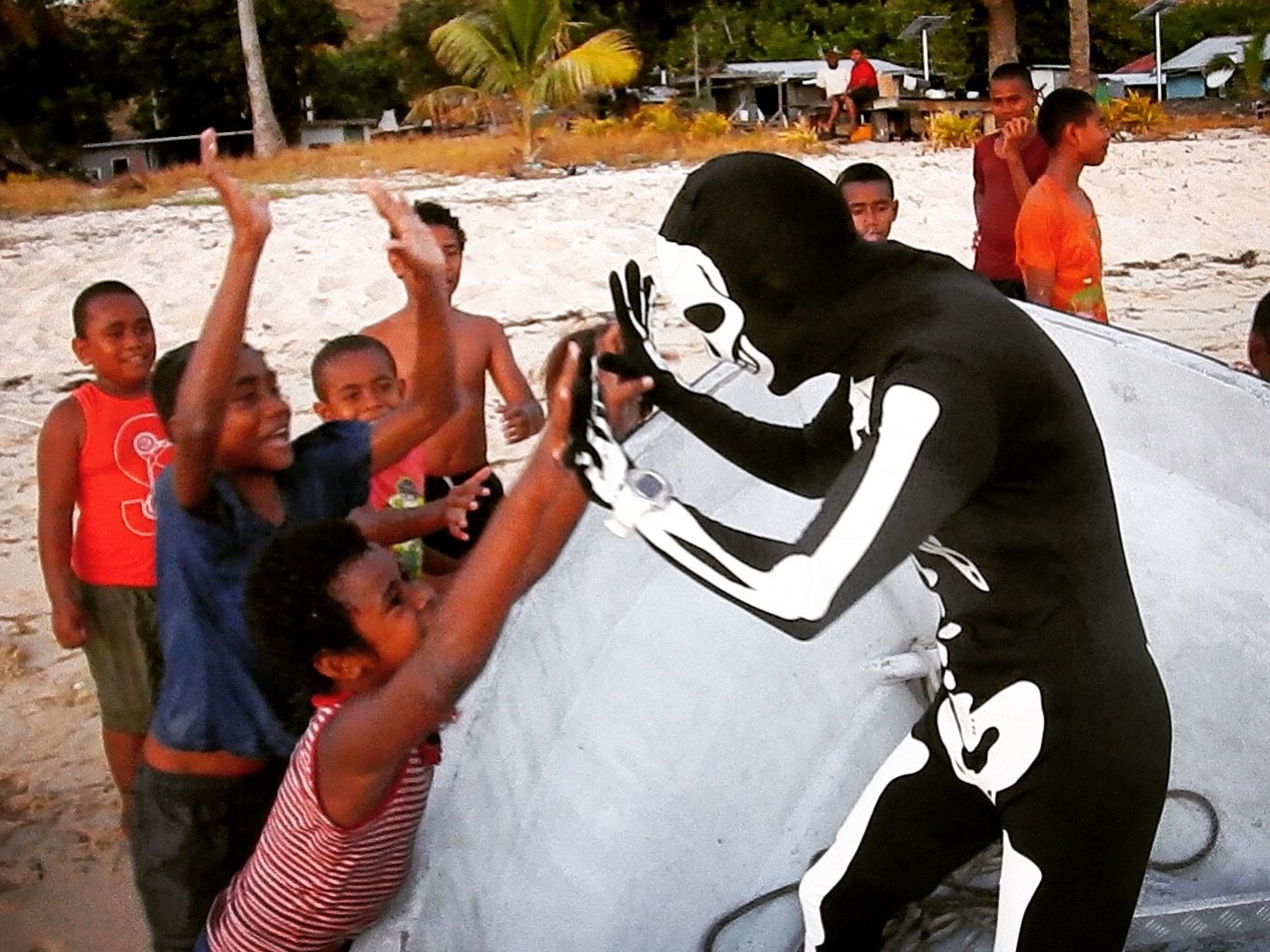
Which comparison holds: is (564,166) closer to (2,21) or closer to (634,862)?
(2,21)

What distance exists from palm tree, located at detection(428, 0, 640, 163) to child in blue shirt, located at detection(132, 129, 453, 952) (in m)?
12.1

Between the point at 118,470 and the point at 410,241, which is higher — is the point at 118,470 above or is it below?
below

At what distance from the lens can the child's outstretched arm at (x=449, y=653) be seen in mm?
1703

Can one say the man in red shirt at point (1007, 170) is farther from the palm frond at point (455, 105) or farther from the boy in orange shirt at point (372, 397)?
the palm frond at point (455, 105)

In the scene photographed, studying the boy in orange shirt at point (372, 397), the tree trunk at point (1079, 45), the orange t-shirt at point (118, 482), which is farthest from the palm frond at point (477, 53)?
the orange t-shirt at point (118, 482)

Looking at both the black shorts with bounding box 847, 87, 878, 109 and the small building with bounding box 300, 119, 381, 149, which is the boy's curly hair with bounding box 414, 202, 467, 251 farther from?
the small building with bounding box 300, 119, 381, 149

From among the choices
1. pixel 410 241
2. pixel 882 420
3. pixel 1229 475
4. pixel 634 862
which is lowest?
pixel 634 862

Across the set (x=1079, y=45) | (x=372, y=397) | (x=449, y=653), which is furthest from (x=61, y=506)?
(x=1079, y=45)

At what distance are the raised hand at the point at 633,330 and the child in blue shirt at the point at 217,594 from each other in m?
0.54

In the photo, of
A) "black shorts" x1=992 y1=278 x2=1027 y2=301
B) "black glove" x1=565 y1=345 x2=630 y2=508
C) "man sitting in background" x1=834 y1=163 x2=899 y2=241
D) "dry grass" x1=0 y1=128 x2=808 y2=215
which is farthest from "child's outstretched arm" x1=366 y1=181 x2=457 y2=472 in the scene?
"dry grass" x1=0 y1=128 x2=808 y2=215

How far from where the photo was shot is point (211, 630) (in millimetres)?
2043

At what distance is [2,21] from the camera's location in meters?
11.1

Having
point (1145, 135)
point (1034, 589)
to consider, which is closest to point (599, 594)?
point (1034, 589)

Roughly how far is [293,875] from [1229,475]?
5.82 ft
